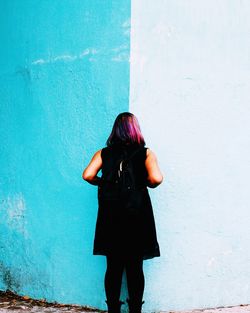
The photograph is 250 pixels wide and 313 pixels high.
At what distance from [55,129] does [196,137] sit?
1.31m

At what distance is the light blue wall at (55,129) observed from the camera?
173 inches

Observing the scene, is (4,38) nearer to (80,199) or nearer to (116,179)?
(80,199)

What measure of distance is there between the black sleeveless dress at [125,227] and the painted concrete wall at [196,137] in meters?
0.59

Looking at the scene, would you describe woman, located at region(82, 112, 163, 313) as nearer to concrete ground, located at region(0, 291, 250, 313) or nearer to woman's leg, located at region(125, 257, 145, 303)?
woman's leg, located at region(125, 257, 145, 303)

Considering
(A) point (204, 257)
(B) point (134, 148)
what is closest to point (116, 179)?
(B) point (134, 148)

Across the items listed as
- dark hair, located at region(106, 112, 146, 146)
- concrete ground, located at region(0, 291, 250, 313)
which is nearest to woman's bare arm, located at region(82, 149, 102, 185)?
dark hair, located at region(106, 112, 146, 146)

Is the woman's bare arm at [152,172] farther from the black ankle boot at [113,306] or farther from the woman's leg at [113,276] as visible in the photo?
the black ankle boot at [113,306]

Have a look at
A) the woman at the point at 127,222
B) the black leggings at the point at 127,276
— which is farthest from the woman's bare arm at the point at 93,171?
the black leggings at the point at 127,276

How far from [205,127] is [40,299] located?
2259 millimetres

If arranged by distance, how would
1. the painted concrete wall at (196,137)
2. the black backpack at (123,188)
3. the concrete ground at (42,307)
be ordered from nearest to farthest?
the black backpack at (123,188), the painted concrete wall at (196,137), the concrete ground at (42,307)

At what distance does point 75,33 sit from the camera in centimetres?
452

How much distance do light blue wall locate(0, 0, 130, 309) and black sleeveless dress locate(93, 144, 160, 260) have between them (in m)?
0.67

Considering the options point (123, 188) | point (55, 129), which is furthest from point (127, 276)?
point (55, 129)

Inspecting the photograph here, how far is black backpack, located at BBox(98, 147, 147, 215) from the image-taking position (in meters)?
3.66
